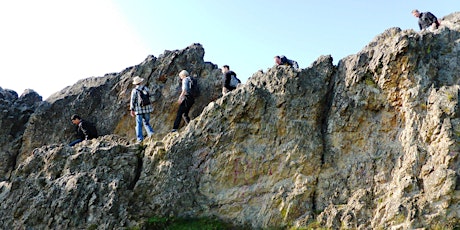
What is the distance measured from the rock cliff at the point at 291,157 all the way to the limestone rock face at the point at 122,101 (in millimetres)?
4070

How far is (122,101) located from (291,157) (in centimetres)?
1140

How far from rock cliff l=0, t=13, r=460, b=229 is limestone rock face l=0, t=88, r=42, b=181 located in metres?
4.64

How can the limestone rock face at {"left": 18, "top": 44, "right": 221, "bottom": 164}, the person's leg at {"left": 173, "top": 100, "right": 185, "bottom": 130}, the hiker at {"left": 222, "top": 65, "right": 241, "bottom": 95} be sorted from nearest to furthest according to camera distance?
the person's leg at {"left": 173, "top": 100, "right": 185, "bottom": 130}, the hiker at {"left": 222, "top": 65, "right": 241, "bottom": 95}, the limestone rock face at {"left": 18, "top": 44, "right": 221, "bottom": 164}

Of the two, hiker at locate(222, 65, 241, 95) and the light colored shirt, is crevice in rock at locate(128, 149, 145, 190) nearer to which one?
the light colored shirt

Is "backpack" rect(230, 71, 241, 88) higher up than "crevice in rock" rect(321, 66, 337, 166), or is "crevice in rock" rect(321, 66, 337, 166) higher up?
"backpack" rect(230, 71, 241, 88)

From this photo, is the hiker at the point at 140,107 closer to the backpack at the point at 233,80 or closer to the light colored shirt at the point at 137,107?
the light colored shirt at the point at 137,107

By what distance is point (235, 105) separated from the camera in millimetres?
19391

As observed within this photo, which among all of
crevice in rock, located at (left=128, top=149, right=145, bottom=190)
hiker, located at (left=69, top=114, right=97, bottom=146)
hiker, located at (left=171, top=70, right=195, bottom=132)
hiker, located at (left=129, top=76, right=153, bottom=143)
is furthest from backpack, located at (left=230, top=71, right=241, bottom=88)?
hiker, located at (left=69, top=114, right=97, bottom=146)

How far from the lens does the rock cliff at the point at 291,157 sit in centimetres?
1616

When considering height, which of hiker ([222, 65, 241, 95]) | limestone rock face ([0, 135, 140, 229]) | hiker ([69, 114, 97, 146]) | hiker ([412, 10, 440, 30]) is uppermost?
hiker ([412, 10, 440, 30])

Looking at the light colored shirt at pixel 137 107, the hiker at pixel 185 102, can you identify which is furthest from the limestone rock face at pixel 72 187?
the hiker at pixel 185 102

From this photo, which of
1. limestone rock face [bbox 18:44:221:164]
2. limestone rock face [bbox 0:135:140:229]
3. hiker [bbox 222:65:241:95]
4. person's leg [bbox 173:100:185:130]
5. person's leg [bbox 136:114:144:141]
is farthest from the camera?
limestone rock face [bbox 18:44:221:164]

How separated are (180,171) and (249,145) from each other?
3176mm

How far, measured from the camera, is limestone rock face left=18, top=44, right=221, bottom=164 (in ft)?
79.0
